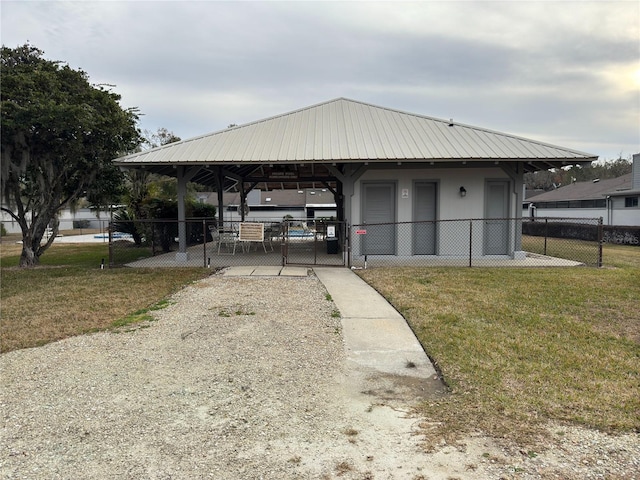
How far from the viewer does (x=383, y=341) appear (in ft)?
17.3

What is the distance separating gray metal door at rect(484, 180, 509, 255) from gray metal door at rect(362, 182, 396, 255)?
2.60 metres

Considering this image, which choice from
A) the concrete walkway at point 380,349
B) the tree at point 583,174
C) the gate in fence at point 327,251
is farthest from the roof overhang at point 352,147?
the tree at point 583,174

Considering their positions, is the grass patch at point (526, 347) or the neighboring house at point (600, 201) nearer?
the grass patch at point (526, 347)

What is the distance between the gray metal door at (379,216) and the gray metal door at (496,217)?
2.60 m

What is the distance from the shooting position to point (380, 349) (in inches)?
196

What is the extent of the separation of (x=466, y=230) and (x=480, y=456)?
995 centimetres

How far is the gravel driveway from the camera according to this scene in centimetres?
→ 272

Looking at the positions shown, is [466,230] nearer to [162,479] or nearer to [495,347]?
[495,347]

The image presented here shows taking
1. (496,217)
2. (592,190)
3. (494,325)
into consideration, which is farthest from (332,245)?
(592,190)

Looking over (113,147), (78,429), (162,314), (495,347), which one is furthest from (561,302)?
(113,147)

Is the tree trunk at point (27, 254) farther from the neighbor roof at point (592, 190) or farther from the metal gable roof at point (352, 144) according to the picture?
the neighbor roof at point (592, 190)

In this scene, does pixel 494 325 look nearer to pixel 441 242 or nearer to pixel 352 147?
pixel 441 242

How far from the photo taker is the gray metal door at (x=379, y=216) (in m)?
12.0

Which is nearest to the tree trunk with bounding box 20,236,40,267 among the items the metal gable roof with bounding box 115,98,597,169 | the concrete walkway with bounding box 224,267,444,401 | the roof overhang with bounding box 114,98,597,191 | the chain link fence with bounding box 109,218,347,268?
the chain link fence with bounding box 109,218,347,268
